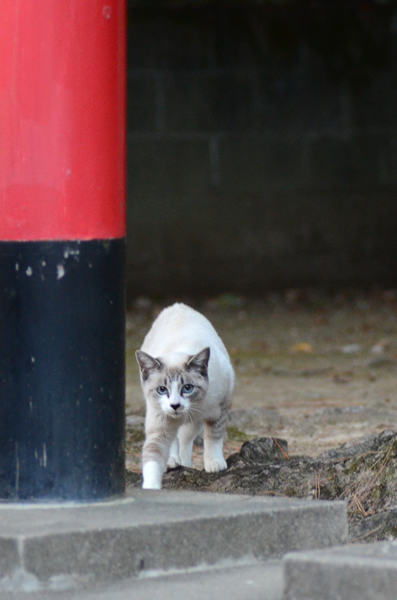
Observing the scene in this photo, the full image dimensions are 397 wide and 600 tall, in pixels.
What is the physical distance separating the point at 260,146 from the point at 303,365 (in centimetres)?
434

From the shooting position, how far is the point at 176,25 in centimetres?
1195

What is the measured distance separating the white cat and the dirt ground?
0.49m

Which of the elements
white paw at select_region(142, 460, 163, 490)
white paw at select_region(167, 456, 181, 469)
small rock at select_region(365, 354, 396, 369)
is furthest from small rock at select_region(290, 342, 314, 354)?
white paw at select_region(142, 460, 163, 490)

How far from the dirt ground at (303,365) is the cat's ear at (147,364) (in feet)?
2.48

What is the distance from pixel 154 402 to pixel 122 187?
134cm

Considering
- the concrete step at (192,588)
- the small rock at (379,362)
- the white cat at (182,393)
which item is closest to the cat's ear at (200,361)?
the white cat at (182,393)

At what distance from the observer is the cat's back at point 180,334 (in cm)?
497

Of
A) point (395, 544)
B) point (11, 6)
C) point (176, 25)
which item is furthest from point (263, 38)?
point (395, 544)

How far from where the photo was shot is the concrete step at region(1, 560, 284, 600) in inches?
111

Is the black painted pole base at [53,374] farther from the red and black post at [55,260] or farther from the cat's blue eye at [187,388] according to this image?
the cat's blue eye at [187,388]

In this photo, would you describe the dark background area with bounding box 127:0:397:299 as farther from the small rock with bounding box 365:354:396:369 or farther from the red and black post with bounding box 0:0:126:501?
the red and black post with bounding box 0:0:126:501

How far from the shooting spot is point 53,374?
331 centimetres

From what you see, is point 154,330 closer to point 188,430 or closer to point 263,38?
point 188,430

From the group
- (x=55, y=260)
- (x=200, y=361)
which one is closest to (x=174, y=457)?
(x=200, y=361)
